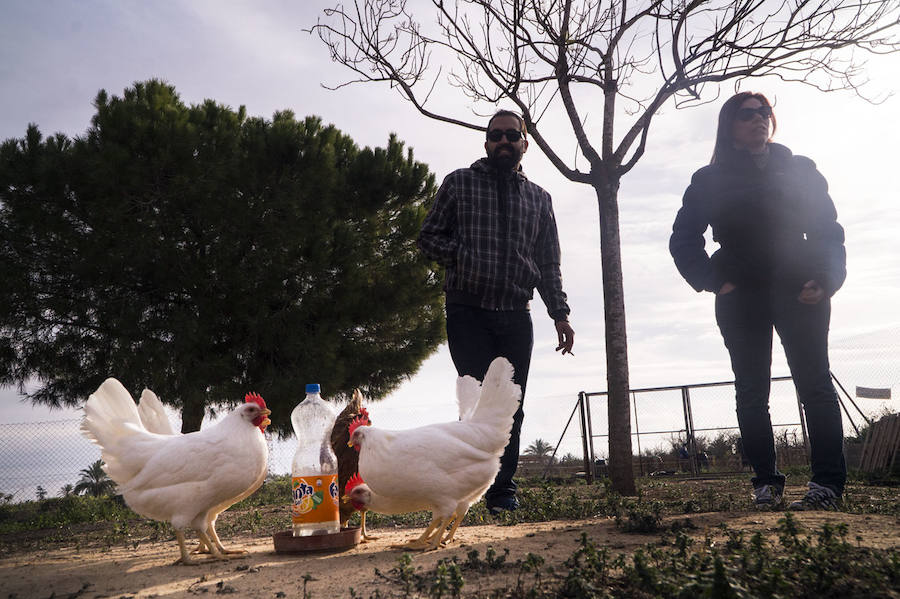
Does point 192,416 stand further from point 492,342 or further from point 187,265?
point 492,342

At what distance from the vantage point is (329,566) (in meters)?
2.55

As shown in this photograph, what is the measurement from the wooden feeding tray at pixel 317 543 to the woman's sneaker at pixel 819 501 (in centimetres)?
236

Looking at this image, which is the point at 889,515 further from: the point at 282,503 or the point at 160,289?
the point at 160,289

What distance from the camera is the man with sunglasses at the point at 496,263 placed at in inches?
150

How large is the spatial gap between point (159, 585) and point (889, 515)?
3.59 metres

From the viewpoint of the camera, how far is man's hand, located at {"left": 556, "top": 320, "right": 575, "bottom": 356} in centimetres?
414

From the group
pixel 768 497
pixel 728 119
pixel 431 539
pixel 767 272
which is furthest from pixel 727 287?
pixel 431 539

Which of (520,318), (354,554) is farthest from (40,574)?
(520,318)

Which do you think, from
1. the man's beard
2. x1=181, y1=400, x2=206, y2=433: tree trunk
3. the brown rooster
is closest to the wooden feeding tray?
the brown rooster

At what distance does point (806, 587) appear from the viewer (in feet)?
6.14

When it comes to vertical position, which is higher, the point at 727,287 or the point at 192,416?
the point at 727,287

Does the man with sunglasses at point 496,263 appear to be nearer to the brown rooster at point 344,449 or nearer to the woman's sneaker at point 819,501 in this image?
the brown rooster at point 344,449

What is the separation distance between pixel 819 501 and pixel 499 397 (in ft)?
6.28

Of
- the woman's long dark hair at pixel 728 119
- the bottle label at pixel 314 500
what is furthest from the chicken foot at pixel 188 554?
the woman's long dark hair at pixel 728 119
